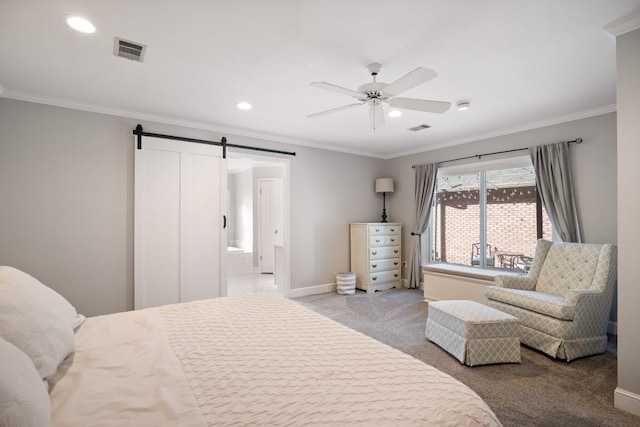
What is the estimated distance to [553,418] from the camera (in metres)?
1.94

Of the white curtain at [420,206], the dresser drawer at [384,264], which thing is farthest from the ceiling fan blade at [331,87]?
the dresser drawer at [384,264]

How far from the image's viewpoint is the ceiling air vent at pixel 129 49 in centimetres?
218

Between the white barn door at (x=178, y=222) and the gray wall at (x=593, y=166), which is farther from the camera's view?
the white barn door at (x=178, y=222)

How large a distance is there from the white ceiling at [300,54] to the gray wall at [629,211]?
0.31 meters

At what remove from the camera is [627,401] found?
6.53ft

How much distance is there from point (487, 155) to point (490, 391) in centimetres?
344

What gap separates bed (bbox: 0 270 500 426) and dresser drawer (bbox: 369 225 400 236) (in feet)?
12.1

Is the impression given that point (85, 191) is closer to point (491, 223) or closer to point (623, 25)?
point (623, 25)

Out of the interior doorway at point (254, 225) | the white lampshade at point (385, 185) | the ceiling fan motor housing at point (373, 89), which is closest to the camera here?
the ceiling fan motor housing at point (373, 89)

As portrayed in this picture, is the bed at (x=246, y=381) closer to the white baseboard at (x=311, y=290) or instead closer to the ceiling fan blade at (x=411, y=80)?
the ceiling fan blade at (x=411, y=80)

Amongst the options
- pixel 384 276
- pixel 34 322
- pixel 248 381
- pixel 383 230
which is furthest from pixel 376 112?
pixel 384 276

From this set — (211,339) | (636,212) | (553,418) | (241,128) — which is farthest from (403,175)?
(211,339)

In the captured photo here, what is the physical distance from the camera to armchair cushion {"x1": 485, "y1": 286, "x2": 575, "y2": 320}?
2.70 m

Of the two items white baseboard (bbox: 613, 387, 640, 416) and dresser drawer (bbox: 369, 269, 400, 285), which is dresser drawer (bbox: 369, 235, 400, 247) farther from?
white baseboard (bbox: 613, 387, 640, 416)
